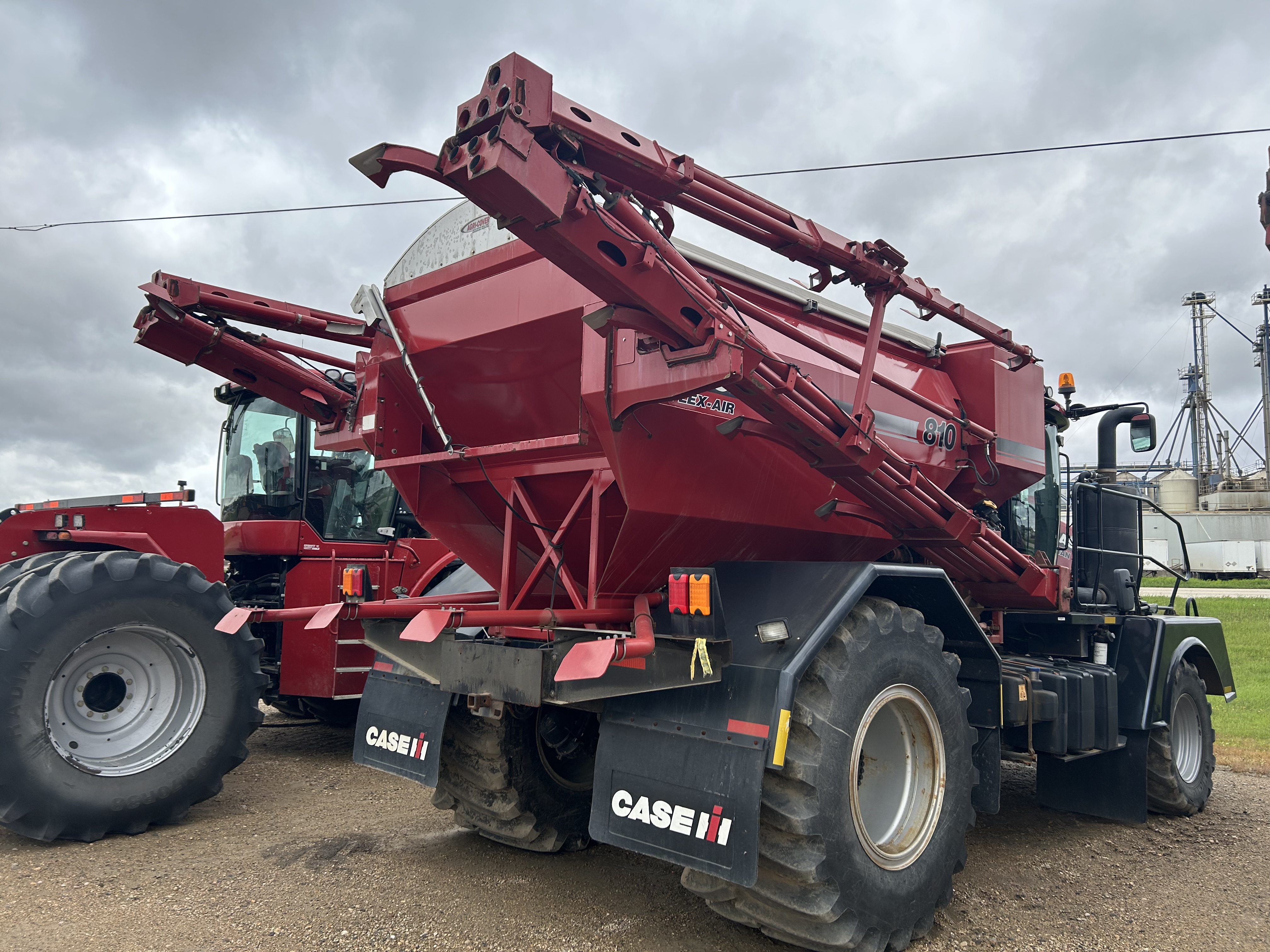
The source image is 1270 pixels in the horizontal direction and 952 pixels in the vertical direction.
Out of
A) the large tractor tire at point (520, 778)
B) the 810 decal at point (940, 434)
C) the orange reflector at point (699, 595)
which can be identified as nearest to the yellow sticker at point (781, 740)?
the orange reflector at point (699, 595)

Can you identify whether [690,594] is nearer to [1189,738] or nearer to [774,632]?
[774,632]

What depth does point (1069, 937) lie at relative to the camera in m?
3.63

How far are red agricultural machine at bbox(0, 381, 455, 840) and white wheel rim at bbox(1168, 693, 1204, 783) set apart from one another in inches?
A: 193

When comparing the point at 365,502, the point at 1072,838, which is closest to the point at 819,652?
the point at 1072,838

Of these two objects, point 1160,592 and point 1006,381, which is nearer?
point 1006,381

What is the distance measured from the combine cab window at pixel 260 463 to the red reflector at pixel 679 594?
4.82 metres

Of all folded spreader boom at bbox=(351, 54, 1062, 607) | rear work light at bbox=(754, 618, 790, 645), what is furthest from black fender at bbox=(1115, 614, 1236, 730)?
rear work light at bbox=(754, 618, 790, 645)

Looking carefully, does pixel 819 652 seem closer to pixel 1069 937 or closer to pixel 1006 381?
pixel 1069 937

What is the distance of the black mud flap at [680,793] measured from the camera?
3.04m

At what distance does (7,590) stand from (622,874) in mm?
3634

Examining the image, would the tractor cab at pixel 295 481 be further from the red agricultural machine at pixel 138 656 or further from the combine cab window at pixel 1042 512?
the combine cab window at pixel 1042 512

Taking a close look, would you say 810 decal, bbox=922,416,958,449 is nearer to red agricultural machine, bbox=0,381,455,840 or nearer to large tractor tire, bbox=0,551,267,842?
red agricultural machine, bbox=0,381,455,840

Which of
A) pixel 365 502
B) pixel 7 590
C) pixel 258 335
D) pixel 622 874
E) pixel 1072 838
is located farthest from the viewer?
pixel 365 502

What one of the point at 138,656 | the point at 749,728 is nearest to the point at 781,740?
the point at 749,728
